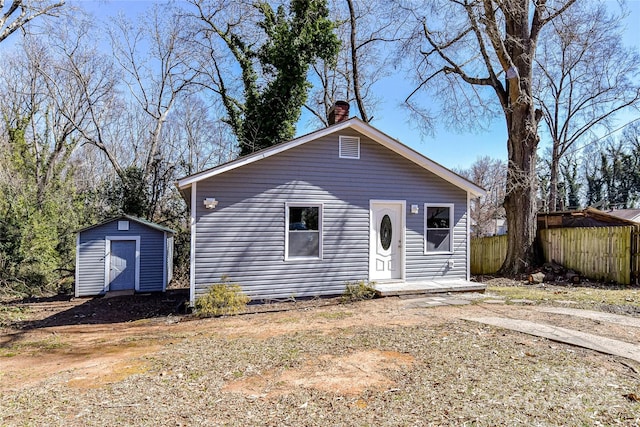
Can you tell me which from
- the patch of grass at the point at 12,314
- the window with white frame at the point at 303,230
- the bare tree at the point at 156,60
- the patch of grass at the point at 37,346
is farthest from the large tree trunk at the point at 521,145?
the bare tree at the point at 156,60

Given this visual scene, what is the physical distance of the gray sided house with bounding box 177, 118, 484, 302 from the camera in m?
7.89

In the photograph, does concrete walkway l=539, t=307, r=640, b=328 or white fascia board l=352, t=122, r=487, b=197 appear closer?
concrete walkway l=539, t=307, r=640, b=328

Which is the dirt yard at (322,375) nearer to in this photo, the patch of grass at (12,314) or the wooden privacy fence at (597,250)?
the patch of grass at (12,314)

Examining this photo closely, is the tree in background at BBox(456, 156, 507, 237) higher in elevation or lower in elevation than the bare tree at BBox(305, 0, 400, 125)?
lower

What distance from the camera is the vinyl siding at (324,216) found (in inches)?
311

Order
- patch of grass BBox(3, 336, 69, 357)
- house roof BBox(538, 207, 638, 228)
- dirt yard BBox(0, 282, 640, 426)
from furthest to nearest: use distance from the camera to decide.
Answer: house roof BBox(538, 207, 638, 228), patch of grass BBox(3, 336, 69, 357), dirt yard BBox(0, 282, 640, 426)

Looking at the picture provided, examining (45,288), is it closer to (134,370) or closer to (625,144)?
(134,370)

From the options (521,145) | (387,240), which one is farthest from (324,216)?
(521,145)

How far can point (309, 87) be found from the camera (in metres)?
13.9

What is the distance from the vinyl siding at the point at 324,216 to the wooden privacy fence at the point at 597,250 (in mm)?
4565

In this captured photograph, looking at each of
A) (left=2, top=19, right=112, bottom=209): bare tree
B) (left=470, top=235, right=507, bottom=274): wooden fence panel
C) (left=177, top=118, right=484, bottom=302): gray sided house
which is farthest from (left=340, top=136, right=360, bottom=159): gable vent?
(left=2, top=19, right=112, bottom=209): bare tree

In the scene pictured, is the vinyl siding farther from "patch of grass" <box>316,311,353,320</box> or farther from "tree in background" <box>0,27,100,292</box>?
"tree in background" <box>0,27,100,292</box>

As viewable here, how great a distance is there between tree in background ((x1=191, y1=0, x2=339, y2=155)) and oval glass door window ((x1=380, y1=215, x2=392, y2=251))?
6505 mm

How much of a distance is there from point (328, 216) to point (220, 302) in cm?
313
